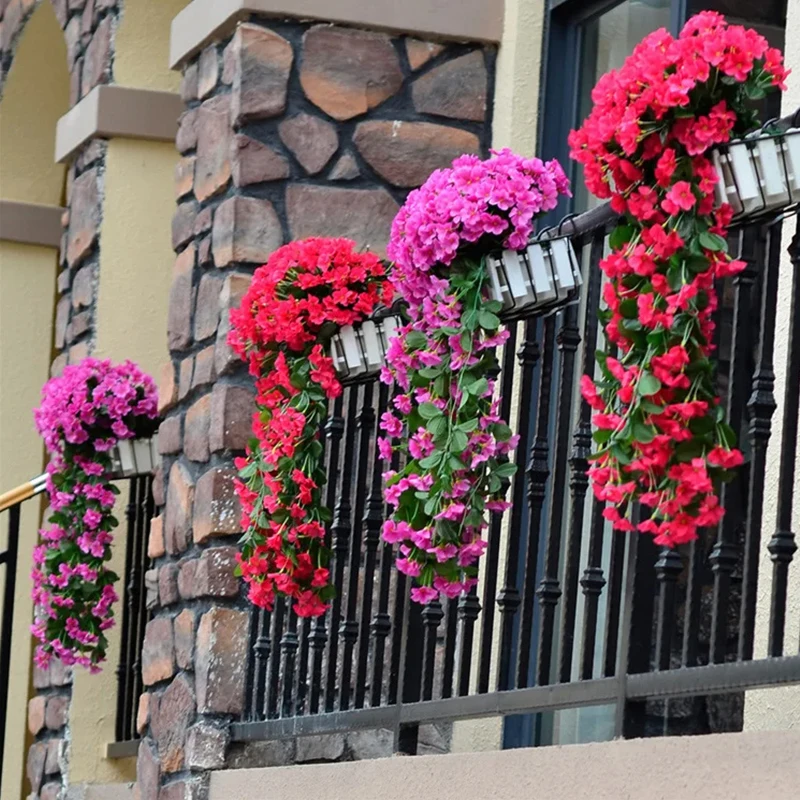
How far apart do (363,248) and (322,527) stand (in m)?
1.03

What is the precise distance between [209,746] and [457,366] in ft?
5.68

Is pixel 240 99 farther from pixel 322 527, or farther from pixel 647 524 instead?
pixel 647 524

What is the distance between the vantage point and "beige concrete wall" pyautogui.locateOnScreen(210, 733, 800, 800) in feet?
9.91

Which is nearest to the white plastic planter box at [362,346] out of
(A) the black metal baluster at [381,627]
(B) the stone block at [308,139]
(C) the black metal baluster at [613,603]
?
(A) the black metal baluster at [381,627]

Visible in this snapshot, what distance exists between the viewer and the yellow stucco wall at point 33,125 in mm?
8680

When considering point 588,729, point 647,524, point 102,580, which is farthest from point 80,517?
point 647,524

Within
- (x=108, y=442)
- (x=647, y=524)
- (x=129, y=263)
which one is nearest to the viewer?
(x=647, y=524)

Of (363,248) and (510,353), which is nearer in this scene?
(510,353)

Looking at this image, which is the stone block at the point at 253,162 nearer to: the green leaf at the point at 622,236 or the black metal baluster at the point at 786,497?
the green leaf at the point at 622,236

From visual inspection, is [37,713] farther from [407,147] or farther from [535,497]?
[535,497]

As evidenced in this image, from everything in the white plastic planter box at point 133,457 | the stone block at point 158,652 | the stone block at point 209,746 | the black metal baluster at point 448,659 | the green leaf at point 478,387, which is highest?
the green leaf at point 478,387

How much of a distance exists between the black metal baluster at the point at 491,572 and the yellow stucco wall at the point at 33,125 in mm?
4746

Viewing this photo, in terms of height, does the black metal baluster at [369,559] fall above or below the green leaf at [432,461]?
below

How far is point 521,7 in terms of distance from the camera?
5.76 meters
